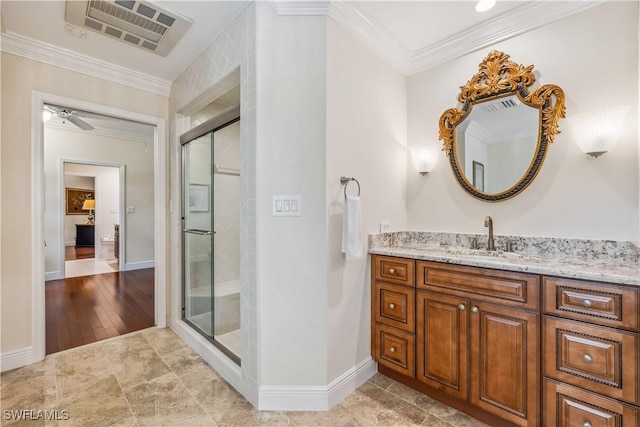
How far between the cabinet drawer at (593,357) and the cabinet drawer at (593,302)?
0.04 meters

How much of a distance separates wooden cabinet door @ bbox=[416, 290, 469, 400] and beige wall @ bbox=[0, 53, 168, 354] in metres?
3.05

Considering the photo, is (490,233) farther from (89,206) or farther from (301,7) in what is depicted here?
(89,206)

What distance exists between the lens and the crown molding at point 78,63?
7.14ft

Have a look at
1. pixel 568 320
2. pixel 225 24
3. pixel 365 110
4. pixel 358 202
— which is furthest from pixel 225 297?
pixel 568 320

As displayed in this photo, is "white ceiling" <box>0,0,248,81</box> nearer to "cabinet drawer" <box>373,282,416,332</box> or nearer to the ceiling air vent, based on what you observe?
the ceiling air vent

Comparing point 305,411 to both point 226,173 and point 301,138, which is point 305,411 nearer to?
point 301,138

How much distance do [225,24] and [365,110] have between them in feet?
3.94

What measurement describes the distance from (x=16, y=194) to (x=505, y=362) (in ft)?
11.9

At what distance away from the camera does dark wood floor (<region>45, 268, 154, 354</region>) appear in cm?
270

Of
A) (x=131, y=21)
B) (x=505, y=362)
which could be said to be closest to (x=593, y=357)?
(x=505, y=362)

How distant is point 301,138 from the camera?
1.71 metres

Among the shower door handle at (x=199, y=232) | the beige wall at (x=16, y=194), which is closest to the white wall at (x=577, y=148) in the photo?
the shower door handle at (x=199, y=232)

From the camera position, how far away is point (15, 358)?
2143mm

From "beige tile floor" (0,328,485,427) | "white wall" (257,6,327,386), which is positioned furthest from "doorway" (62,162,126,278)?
"white wall" (257,6,327,386)
